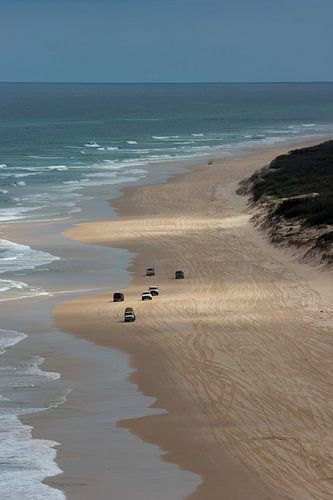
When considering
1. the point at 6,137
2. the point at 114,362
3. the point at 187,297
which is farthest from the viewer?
the point at 6,137

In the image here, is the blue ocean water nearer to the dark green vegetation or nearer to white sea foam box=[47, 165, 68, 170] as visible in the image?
white sea foam box=[47, 165, 68, 170]

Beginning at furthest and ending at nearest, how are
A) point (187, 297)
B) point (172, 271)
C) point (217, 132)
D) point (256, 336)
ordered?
point (217, 132), point (172, 271), point (187, 297), point (256, 336)

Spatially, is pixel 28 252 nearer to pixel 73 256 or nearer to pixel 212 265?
pixel 73 256

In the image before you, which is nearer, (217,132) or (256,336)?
(256,336)

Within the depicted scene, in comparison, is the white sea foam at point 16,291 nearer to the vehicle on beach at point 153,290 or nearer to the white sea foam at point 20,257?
the white sea foam at point 20,257

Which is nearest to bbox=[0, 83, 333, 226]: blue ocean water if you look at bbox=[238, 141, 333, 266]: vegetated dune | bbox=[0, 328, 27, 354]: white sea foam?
bbox=[238, 141, 333, 266]: vegetated dune

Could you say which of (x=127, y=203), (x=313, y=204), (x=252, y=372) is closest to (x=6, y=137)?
(x=127, y=203)

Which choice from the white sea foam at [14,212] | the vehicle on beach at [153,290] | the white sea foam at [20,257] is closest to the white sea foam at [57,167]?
the white sea foam at [14,212]

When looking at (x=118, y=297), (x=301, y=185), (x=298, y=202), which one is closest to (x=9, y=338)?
(x=118, y=297)
